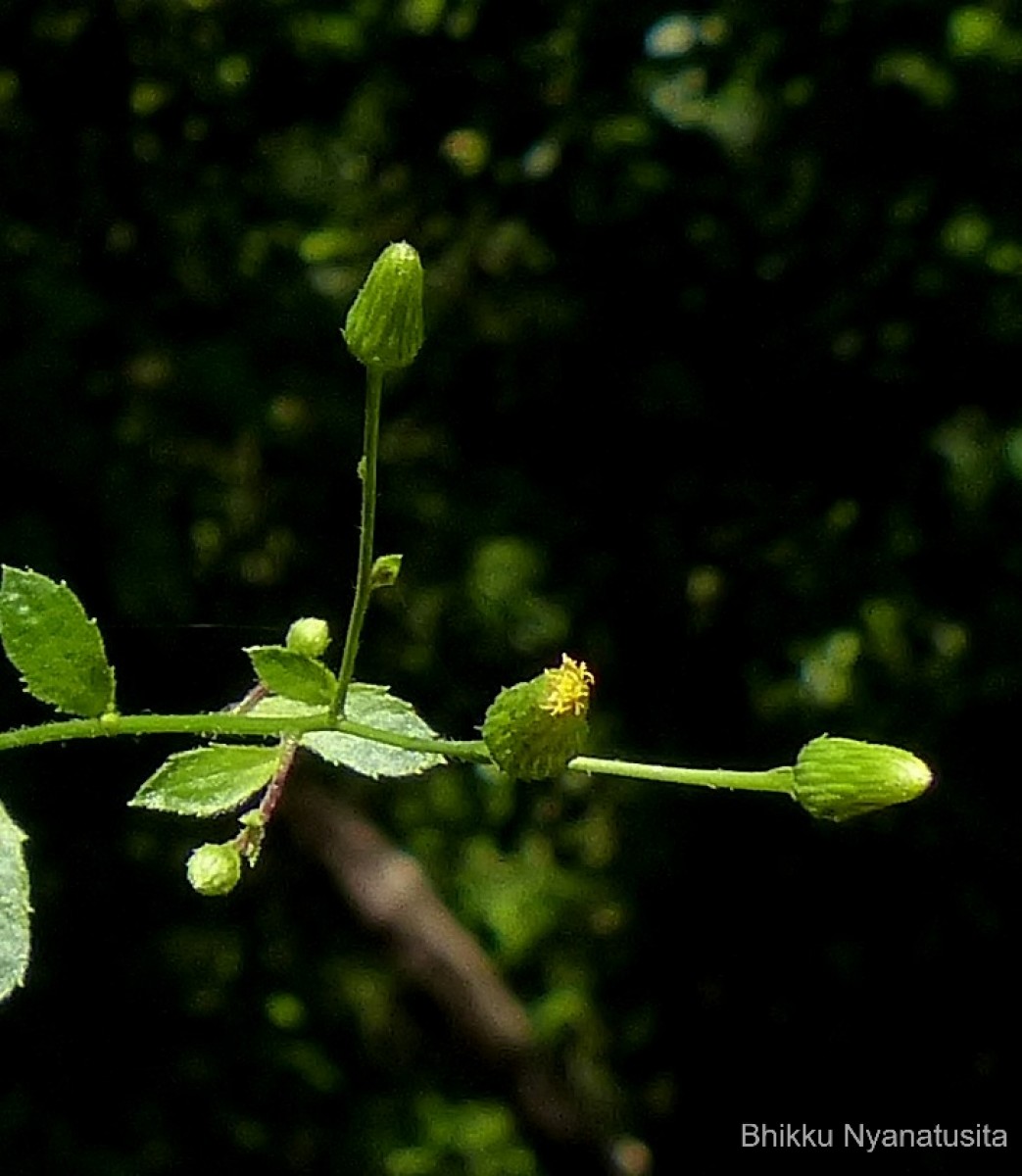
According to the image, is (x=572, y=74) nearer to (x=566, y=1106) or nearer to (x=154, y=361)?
(x=154, y=361)

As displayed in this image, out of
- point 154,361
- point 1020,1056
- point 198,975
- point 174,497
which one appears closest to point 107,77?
point 154,361

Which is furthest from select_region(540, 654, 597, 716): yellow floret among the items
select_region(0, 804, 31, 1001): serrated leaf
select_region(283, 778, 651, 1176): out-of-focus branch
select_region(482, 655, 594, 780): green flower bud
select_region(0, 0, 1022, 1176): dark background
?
select_region(283, 778, 651, 1176): out-of-focus branch

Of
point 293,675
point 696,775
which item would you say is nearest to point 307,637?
point 293,675

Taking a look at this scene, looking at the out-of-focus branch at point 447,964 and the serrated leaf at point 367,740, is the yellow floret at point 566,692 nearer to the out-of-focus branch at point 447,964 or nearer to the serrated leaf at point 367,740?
the serrated leaf at point 367,740

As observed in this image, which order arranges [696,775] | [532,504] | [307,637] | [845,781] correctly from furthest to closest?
[532,504], [307,637], [845,781], [696,775]

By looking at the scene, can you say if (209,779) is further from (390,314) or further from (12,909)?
(390,314)

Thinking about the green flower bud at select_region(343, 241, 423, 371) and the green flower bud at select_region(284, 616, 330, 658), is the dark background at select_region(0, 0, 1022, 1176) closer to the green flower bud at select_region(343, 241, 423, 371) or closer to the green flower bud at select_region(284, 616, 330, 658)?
the green flower bud at select_region(284, 616, 330, 658)
